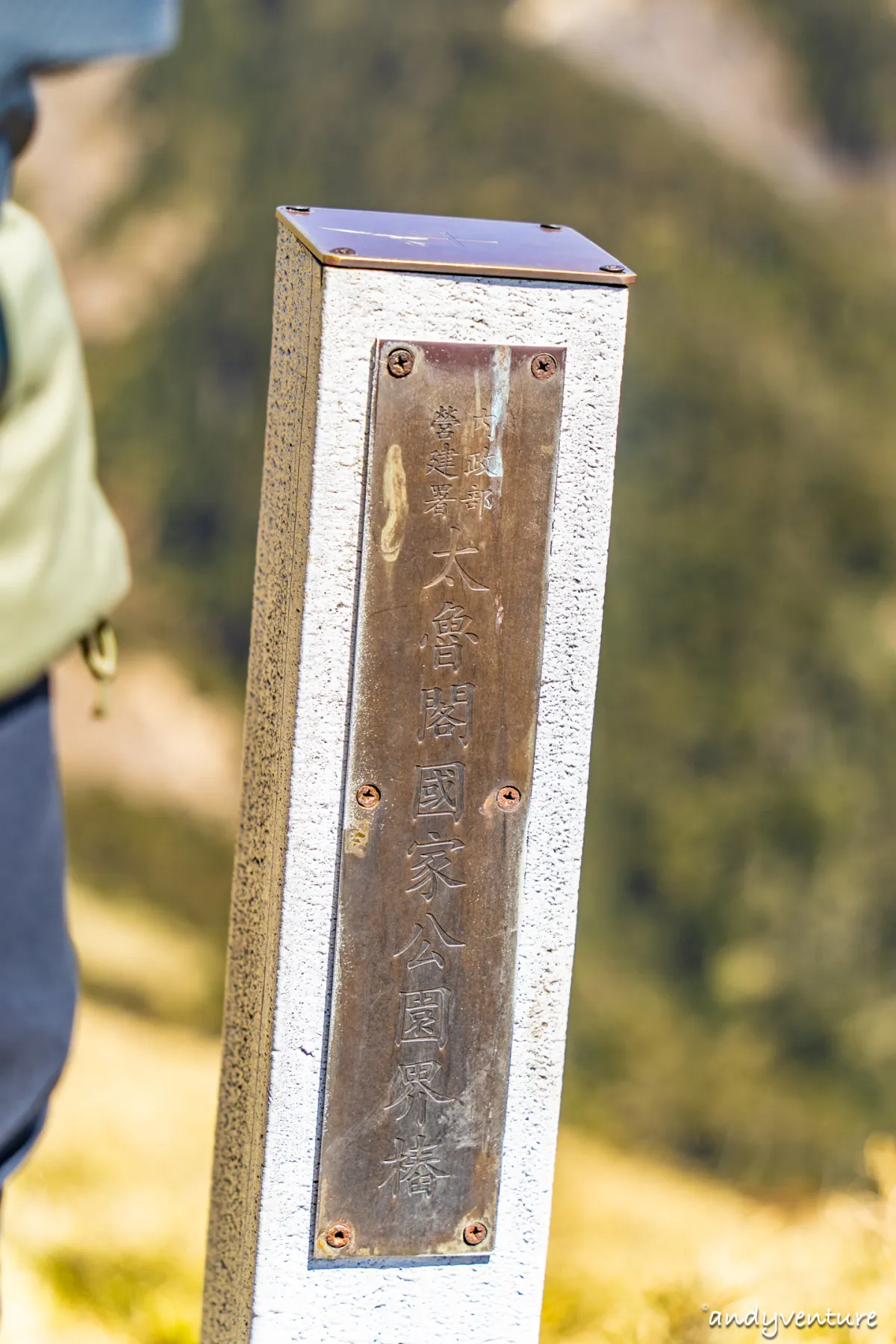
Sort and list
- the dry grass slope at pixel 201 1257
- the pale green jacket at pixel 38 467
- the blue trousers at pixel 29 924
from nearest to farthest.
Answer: the pale green jacket at pixel 38 467, the blue trousers at pixel 29 924, the dry grass slope at pixel 201 1257

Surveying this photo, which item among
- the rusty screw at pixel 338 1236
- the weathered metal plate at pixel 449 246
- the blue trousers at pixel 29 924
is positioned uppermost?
the weathered metal plate at pixel 449 246

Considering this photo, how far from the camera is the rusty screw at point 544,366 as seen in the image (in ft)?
5.01

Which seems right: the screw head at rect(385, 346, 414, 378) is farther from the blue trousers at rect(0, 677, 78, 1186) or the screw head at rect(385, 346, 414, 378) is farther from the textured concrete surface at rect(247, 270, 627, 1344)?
the blue trousers at rect(0, 677, 78, 1186)

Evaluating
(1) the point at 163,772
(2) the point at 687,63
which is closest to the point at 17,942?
(1) the point at 163,772

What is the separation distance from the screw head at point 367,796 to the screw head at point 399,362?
1.40ft

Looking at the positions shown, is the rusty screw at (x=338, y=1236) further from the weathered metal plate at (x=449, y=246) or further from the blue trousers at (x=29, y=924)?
the weathered metal plate at (x=449, y=246)

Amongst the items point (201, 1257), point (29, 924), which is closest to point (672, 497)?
point (201, 1257)

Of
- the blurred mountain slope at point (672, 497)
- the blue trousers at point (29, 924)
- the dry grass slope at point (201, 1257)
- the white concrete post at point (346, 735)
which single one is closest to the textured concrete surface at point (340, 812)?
the white concrete post at point (346, 735)

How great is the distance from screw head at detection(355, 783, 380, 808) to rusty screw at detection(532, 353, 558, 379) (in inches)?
18.2

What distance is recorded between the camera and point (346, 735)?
5.16 ft

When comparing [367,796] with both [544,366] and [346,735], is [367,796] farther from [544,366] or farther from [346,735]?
[544,366]

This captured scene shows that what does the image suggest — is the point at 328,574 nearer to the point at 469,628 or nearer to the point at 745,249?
the point at 469,628

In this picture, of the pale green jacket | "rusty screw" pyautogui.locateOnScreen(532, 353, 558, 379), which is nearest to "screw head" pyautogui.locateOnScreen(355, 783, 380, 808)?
the pale green jacket

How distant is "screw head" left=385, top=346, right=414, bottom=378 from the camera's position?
1.48 m
